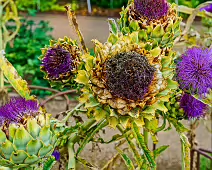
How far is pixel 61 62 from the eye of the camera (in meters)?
0.55

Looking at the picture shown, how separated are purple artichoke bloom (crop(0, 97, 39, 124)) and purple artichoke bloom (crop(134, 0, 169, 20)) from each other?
0.17 metres

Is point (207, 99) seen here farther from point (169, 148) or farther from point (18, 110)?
point (169, 148)

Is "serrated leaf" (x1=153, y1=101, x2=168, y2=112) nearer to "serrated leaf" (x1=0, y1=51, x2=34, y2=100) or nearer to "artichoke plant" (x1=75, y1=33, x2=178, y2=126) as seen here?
"artichoke plant" (x1=75, y1=33, x2=178, y2=126)

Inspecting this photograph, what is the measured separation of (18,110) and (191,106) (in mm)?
232

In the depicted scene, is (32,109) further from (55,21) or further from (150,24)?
(55,21)

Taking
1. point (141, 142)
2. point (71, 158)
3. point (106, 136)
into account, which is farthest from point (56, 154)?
point (106, 136)

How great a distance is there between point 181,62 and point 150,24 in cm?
→ 6

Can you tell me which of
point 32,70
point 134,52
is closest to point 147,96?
point 134,52

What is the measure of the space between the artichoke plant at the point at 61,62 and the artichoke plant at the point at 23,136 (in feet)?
0.31

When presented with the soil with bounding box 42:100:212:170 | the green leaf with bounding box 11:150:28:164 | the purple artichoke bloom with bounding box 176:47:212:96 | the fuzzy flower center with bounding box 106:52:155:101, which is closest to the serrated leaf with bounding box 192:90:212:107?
the purple artichoke bloom with bounding box 176:47:212:96

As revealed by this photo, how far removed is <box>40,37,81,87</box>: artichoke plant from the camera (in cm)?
54

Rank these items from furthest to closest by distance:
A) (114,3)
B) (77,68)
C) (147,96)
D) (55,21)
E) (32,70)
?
1. (114,3)
2. (55,21)
3. (32,70)
4. (77,68)
5. (147,96)

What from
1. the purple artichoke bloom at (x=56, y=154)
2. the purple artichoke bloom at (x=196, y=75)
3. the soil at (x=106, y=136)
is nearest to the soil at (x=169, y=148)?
the soil at (x=106, y=136)

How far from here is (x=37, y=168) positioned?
0.48 meters
